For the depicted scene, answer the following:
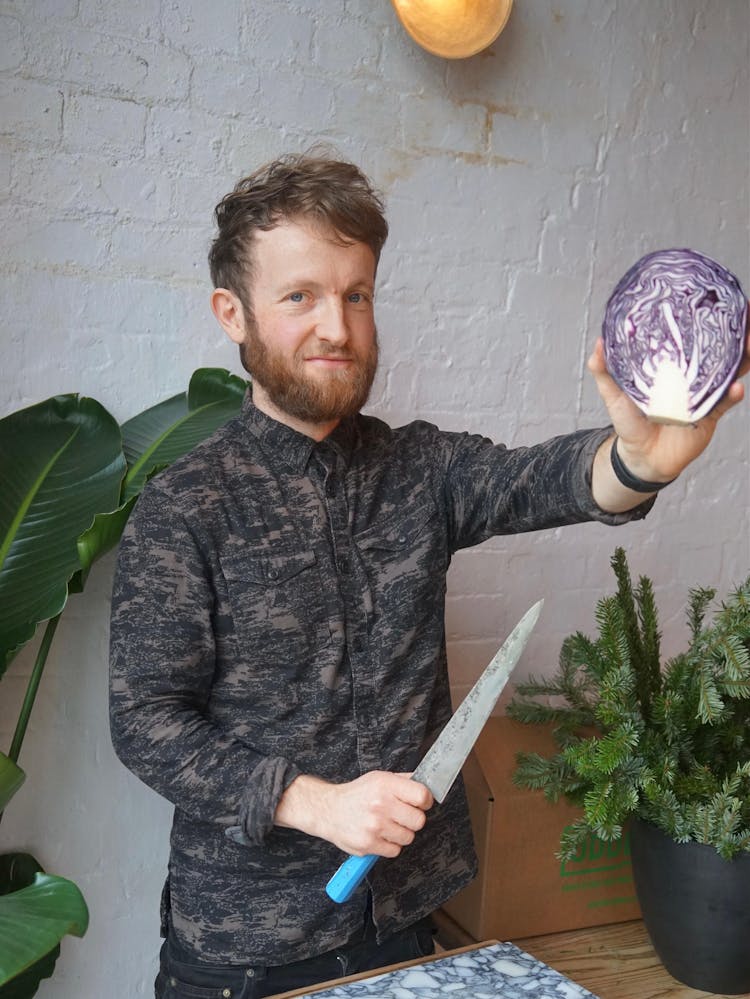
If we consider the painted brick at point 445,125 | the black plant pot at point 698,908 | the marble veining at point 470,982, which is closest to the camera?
the marble veining at point 470,982

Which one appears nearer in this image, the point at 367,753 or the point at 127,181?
the point at 367,753

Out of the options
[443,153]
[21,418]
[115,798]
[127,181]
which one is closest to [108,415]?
[21,418]

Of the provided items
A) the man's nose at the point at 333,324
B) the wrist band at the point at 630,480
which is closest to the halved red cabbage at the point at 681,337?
the wrist band at the point at 630,480

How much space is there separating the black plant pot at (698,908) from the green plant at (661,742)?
26mm

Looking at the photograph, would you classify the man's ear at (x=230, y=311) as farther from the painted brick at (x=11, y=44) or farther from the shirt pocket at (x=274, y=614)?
the painted brick at (x=11, y=44)

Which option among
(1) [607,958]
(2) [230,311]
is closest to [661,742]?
(1) [607,958]

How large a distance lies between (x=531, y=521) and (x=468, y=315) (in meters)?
0.76

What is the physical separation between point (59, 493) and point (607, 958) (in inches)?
41.6

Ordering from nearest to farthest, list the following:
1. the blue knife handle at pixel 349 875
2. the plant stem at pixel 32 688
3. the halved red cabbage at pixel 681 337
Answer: the halved red cabbage at pixel 681 337 < the blue knife handle at pixel 349 875 < the plant stem at pixel 32 688

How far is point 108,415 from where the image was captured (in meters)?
1.54

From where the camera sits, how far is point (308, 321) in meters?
1.23

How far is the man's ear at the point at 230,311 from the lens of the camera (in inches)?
51.6

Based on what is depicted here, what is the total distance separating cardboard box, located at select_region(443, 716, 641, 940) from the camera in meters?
1.55

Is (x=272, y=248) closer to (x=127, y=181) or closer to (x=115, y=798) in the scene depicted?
(x=127, y=181)
